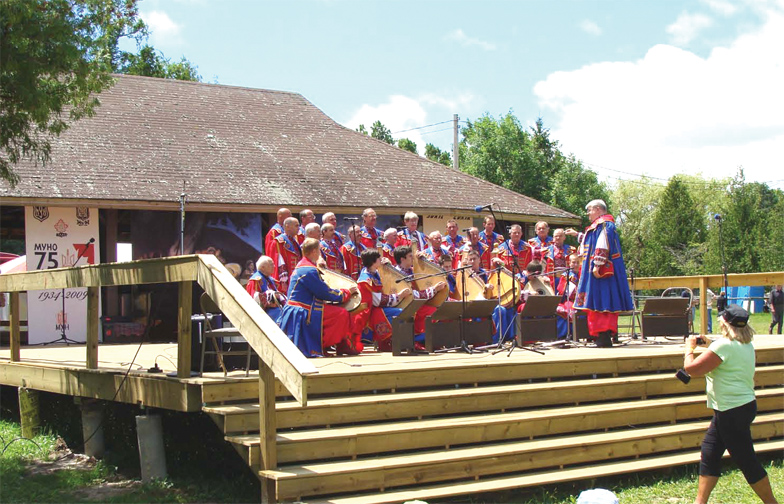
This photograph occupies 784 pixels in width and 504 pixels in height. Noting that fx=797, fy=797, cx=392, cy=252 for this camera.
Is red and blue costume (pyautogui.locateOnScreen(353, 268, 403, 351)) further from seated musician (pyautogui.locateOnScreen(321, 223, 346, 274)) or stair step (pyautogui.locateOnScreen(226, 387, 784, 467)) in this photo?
stair step (pyautogui.locateOnScreen(226, 387, 784, 467))

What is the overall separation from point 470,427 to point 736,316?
2.55 metres

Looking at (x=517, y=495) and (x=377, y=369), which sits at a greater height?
(x=377, y=369)

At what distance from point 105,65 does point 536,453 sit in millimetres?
7510

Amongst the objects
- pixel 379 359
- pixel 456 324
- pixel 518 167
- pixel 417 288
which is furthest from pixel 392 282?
pixel 518 167

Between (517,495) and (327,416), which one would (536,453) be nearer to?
(517,495)

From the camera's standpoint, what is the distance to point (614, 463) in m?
→ 7.97

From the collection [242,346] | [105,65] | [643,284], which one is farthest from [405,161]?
[242,346]

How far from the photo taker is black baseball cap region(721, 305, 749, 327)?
686 cm

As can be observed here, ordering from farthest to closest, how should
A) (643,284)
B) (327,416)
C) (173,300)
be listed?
(643,284) → (173,300) → (327,416)

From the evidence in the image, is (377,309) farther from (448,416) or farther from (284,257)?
(448,416)

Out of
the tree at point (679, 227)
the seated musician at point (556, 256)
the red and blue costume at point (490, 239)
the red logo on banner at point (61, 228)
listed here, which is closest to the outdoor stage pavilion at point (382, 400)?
the red logo on banner at point (61, 228)

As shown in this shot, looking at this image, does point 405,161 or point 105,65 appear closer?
point 105,65

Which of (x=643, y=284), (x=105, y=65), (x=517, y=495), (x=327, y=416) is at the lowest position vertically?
(x=517, y=495)

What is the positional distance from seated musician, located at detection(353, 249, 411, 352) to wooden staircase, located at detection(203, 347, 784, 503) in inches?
115
